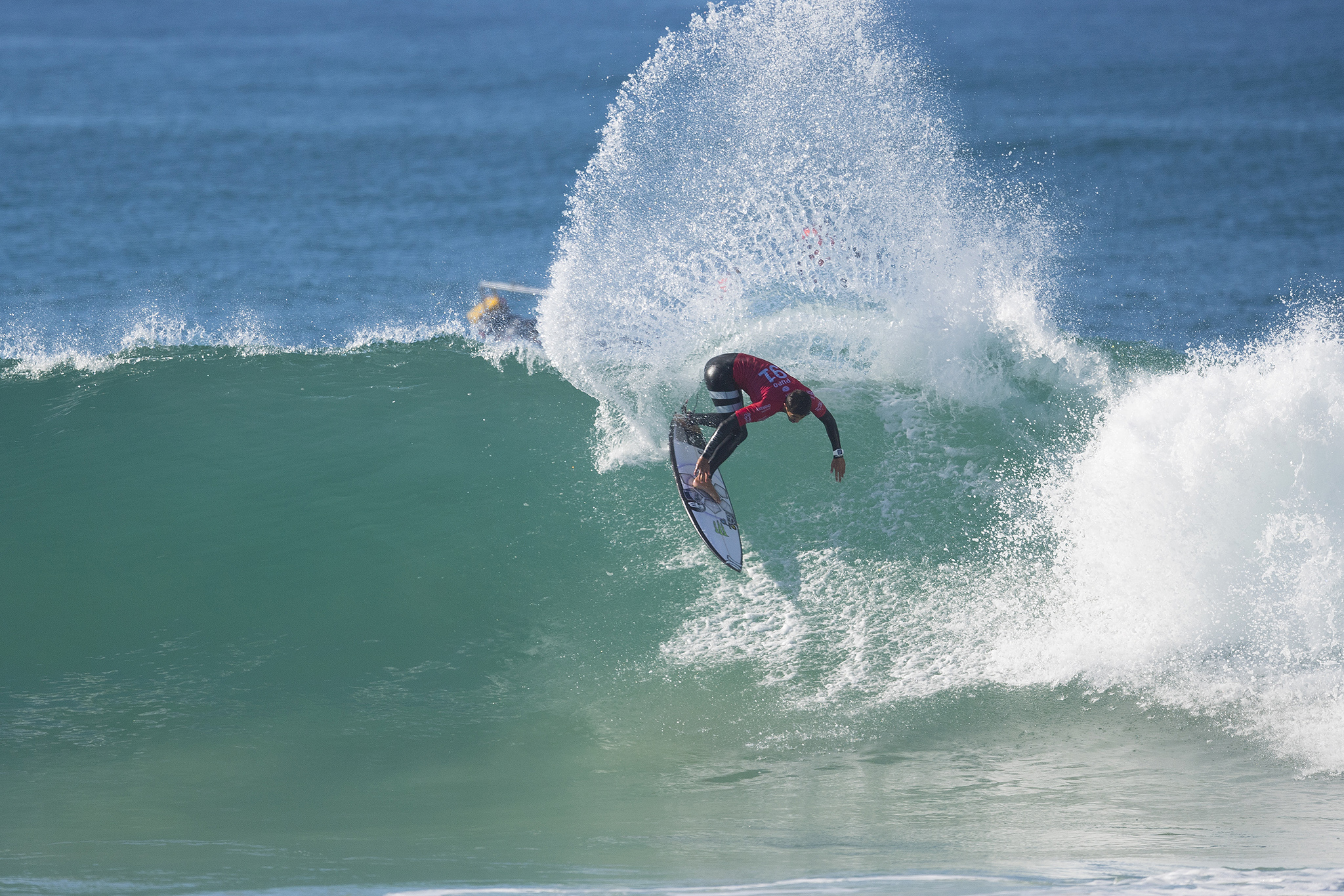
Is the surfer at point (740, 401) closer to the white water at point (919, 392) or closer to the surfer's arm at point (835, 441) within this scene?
the surfer's arm at point (835, 441)

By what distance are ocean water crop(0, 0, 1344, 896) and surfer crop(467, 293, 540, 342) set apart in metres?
0.37

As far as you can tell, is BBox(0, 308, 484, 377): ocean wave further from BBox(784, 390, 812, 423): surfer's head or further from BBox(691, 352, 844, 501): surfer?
BBox(784, 390, 812, 423): surfer's head

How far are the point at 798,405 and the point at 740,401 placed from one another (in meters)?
0.68

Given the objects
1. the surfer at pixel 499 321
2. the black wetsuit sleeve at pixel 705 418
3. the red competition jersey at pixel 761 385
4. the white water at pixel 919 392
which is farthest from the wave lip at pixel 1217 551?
the surfer at pixel 499 321

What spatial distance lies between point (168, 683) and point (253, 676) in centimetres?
51

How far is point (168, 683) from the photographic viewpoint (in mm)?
6609

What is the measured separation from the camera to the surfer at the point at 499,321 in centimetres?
1220

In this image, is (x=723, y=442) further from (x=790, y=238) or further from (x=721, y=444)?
(x=790, y=238)

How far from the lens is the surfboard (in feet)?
23.2

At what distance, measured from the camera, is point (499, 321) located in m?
12.5

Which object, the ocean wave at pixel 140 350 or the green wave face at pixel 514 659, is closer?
the green wave face at pixel 514 659

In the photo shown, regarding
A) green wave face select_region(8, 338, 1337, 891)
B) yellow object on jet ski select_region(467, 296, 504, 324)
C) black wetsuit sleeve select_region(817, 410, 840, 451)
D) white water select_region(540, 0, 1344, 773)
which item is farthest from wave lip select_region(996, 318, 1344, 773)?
yellow object on jet ski select_region(467, 296, 504, 324)

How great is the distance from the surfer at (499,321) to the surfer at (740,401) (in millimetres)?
5343

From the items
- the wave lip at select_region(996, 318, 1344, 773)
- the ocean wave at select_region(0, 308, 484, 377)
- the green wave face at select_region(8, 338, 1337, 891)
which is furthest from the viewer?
the ocean wave at select_region(0, 308, 484, 377)
